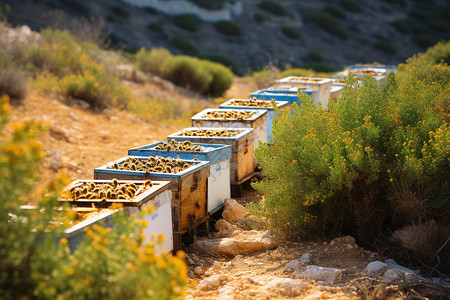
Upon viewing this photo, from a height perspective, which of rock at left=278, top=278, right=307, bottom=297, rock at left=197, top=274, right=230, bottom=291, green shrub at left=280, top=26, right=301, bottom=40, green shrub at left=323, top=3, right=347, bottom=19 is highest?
green shrub at left=323, top=3, right=347, bottom=19

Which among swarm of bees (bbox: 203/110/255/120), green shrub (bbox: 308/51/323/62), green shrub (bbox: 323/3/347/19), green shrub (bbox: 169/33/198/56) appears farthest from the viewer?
green shrub (bbox: 323/3/347/19)

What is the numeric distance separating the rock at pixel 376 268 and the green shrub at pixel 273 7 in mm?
37540

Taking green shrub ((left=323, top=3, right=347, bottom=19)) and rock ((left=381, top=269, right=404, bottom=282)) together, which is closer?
rock ((left=381, top=269, right=404, bottom=282))

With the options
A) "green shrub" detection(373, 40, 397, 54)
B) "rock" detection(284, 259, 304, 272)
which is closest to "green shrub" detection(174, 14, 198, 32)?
"green shrub" detection(373, 40, 397, 54)

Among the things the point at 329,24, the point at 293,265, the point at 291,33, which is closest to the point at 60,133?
the point at 293,265

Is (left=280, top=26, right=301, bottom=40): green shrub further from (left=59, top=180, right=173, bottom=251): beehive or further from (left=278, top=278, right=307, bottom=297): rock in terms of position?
(left=278, top=278, right=307, bottom=297): rock

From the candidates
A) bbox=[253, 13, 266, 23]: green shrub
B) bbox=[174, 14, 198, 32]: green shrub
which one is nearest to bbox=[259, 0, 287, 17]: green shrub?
bbox=[253, 13, 266, 23]: green shrub

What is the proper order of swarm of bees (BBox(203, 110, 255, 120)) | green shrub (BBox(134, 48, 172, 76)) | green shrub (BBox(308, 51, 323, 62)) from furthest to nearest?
green shrub (BBox(308, 51, 323, 62)) → green shrub (BBox(134, 48, 172, 76)) → swarm of bees (BBox(203, 110, 255, 120))

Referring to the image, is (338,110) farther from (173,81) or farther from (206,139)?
(173,81)

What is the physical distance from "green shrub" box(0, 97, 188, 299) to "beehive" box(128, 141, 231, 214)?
2.98 metres

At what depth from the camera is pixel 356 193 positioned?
14.8 ft

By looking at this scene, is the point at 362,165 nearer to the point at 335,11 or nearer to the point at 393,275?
the point at 393,275

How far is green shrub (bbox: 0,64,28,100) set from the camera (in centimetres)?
1002

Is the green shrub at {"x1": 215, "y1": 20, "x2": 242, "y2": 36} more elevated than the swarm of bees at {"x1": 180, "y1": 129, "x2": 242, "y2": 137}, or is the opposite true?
the green shrub at {"x1": 215, "y1": 20, "x2": 242, "y2": 36}
